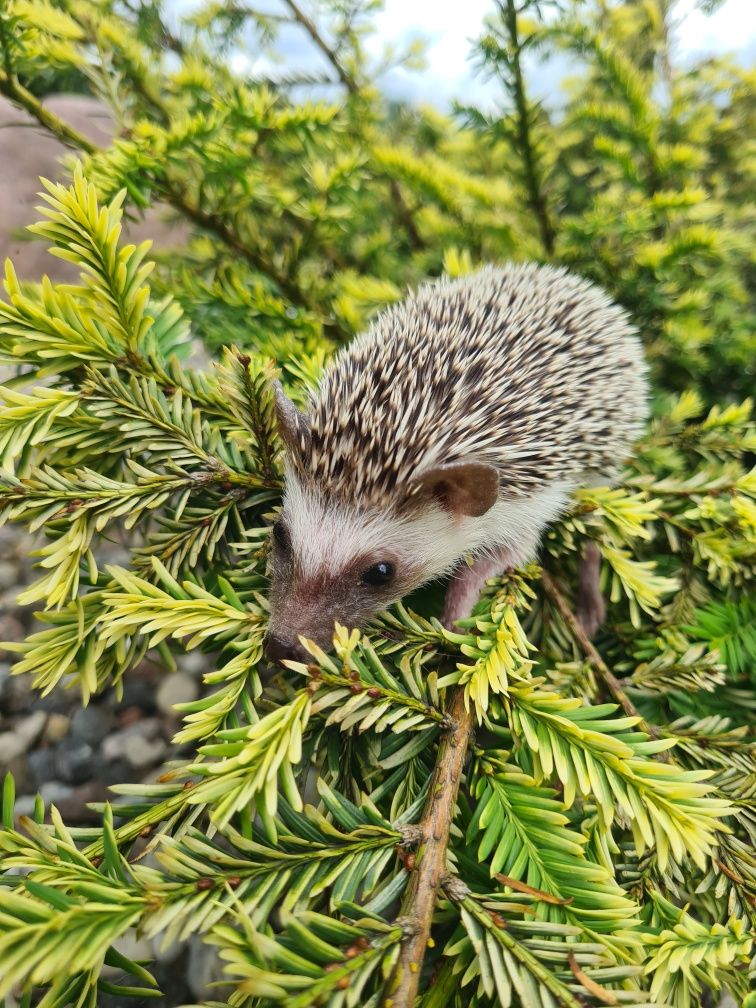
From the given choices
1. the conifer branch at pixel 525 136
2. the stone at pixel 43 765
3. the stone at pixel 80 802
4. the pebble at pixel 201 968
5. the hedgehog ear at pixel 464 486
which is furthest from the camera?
the stone at pixel 43 765

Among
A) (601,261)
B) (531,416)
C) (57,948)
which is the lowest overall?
(57,948)

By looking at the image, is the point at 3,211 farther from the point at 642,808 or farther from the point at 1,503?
the point at 642,808

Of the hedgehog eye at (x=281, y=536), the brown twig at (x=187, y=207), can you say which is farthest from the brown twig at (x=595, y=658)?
the brown twig at (x=187, y=207)

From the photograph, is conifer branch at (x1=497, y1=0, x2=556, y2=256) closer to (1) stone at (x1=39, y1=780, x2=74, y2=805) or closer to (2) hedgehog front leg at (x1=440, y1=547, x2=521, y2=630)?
(2) hedgehog front leg at (x1=440, y1=547, x2=521, y2=630)

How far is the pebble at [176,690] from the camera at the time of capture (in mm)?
2195

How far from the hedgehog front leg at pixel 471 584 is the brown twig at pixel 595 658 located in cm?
10

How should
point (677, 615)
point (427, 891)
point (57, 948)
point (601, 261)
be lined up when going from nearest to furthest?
point (57, 948), point (427, 891), point (677, 615), point (601, 261)

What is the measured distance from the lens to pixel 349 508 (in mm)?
1474

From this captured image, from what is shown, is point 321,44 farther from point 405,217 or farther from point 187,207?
point 187,207

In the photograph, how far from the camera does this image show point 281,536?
51.1 inches

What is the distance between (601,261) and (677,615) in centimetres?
152

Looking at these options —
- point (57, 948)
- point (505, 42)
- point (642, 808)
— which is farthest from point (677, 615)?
point (505, 42)

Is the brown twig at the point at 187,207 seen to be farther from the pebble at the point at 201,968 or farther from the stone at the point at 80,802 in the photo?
the pebble at the point at 201,968

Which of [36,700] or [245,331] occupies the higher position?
[245,331]
